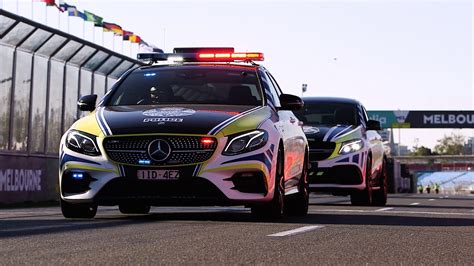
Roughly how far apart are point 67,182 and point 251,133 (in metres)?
1.78

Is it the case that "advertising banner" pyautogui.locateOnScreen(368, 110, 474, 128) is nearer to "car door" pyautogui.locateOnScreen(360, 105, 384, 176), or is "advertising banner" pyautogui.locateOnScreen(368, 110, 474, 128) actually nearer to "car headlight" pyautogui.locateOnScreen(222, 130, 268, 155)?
"car door" pyautogui.locateOnScreen(360, 105, 384, 176)

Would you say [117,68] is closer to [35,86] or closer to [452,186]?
[35,86]

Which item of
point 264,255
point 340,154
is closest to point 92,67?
point 340,154

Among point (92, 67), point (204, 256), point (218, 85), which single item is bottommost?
point (204, 256)

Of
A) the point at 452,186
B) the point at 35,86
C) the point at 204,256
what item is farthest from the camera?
the point at 452,186

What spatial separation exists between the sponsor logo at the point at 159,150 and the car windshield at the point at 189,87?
127 centimetres

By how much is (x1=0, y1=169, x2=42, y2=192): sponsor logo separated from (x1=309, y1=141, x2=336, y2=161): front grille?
6802 millimetres

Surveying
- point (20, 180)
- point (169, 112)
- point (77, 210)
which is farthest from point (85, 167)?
point (20, 180)

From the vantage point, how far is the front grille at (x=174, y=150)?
30.3 ft

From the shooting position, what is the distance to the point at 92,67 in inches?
1037

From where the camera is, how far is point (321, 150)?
16.4 metres

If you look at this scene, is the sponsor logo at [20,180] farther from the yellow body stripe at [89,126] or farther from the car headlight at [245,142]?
the car headlight at [245,142]

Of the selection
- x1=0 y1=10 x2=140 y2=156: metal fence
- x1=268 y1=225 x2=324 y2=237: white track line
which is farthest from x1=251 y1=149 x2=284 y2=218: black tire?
x1=0 y1=10 x2=140 y2=156: metal fence

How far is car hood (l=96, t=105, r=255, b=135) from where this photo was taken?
9.32 meters
